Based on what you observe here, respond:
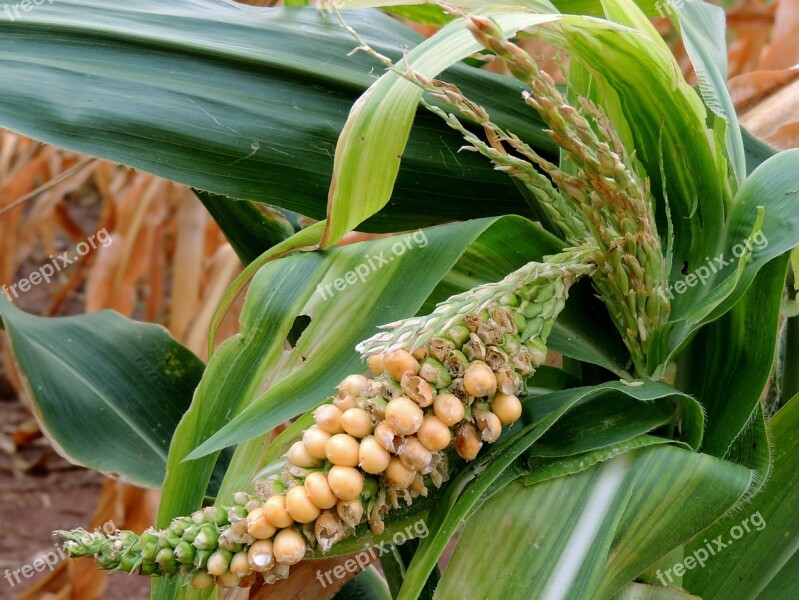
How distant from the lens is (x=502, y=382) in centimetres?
44

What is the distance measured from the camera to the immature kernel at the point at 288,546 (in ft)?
1.33

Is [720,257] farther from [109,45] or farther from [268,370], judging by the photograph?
[109,45]

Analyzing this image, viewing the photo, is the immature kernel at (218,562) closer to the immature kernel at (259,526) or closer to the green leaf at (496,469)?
the immature kernel at (259,526)

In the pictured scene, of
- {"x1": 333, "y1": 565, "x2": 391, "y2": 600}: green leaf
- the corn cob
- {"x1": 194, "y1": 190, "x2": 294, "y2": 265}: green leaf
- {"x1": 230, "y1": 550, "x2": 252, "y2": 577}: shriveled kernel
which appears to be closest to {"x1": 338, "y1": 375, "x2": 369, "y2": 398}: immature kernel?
the corn cob

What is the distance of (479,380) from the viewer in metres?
0.43

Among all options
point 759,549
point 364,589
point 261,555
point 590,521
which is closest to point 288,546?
point 261,555

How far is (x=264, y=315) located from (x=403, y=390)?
21 cm

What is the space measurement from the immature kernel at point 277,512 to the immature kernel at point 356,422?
0.18 ft

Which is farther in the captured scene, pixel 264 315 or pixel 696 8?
pixel 696 8

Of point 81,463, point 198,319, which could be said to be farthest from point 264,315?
point 198,319

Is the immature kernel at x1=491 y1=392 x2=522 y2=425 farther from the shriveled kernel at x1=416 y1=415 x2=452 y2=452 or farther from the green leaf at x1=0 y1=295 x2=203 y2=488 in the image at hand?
the green leaf at x1=0 y1=295 x2=203 y2=488

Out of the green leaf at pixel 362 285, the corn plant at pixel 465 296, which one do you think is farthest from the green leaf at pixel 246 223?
the green leaf at pixel 362 285

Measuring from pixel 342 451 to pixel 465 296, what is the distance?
4.6 inches

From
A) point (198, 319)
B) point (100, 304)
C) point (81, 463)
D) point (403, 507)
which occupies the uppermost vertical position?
point (403, 507)
